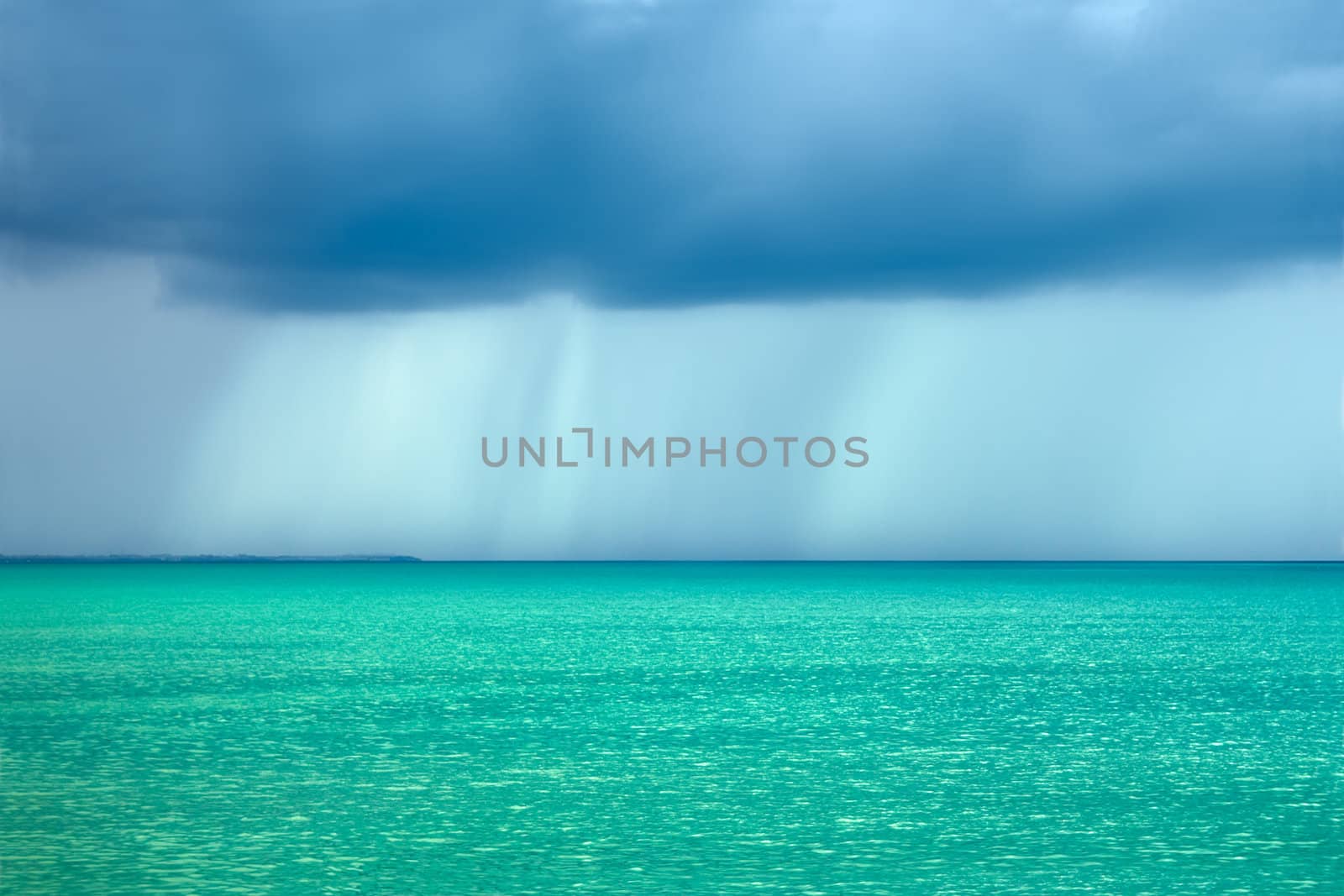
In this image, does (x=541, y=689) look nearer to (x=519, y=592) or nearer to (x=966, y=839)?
(x=966, y=839)

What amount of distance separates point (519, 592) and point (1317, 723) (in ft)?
414

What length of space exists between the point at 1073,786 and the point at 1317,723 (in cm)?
1196

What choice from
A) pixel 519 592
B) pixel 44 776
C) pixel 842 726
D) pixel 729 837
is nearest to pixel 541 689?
pixel 842 726

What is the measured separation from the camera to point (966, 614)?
95.6m

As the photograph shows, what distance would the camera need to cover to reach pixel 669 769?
26328 millimetres

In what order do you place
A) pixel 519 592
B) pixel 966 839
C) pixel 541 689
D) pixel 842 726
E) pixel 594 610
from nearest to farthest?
pixel 966 839
pixel 842 726
pixel 541 689
pixel 594 610
pixel 519 592

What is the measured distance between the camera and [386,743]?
1166 inches

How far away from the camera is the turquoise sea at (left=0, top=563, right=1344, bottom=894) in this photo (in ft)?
61.1

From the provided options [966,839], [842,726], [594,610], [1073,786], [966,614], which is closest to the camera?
[966,839]

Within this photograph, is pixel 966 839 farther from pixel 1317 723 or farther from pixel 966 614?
pixel 966 614

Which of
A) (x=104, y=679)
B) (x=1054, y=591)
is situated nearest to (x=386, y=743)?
(x=104, y=679)

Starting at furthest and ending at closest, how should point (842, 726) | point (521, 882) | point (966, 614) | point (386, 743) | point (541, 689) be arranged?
point (966, 614)
point (541, 689)
point (842, 726)
point (386, 743)
point (521, 882)

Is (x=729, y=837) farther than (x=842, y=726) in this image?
No

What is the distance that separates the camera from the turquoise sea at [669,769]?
18609 mm
